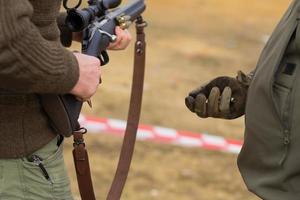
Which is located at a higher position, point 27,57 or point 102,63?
point 27,57

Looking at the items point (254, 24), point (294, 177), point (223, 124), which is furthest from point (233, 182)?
point (254, 24)

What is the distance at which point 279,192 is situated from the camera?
7.24 feet

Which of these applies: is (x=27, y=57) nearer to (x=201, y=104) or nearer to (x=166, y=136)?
(x=201, y=104)

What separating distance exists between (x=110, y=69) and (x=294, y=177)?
5.85 m

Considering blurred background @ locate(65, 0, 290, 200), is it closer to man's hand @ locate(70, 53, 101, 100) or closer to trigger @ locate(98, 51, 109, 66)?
trigger @ locate(98, 51, 109, 66)

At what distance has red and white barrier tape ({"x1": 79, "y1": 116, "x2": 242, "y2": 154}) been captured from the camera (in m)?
5.50

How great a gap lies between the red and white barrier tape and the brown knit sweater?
333 cm

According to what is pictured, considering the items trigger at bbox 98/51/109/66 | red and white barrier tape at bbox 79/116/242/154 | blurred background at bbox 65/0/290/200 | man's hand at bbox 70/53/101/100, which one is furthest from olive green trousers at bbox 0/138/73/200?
red and white barrier tape at bbox 79/116/242/154

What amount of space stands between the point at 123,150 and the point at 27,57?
1.02m

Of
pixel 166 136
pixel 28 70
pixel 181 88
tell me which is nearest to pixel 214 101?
pixel 28 70

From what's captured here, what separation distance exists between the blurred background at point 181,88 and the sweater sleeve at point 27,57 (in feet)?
9.59

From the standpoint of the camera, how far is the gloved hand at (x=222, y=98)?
2.57 meters

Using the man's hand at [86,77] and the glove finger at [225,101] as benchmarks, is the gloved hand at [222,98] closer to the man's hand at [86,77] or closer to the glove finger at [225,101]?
the glove finger at [225,101]

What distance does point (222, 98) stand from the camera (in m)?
2.58
